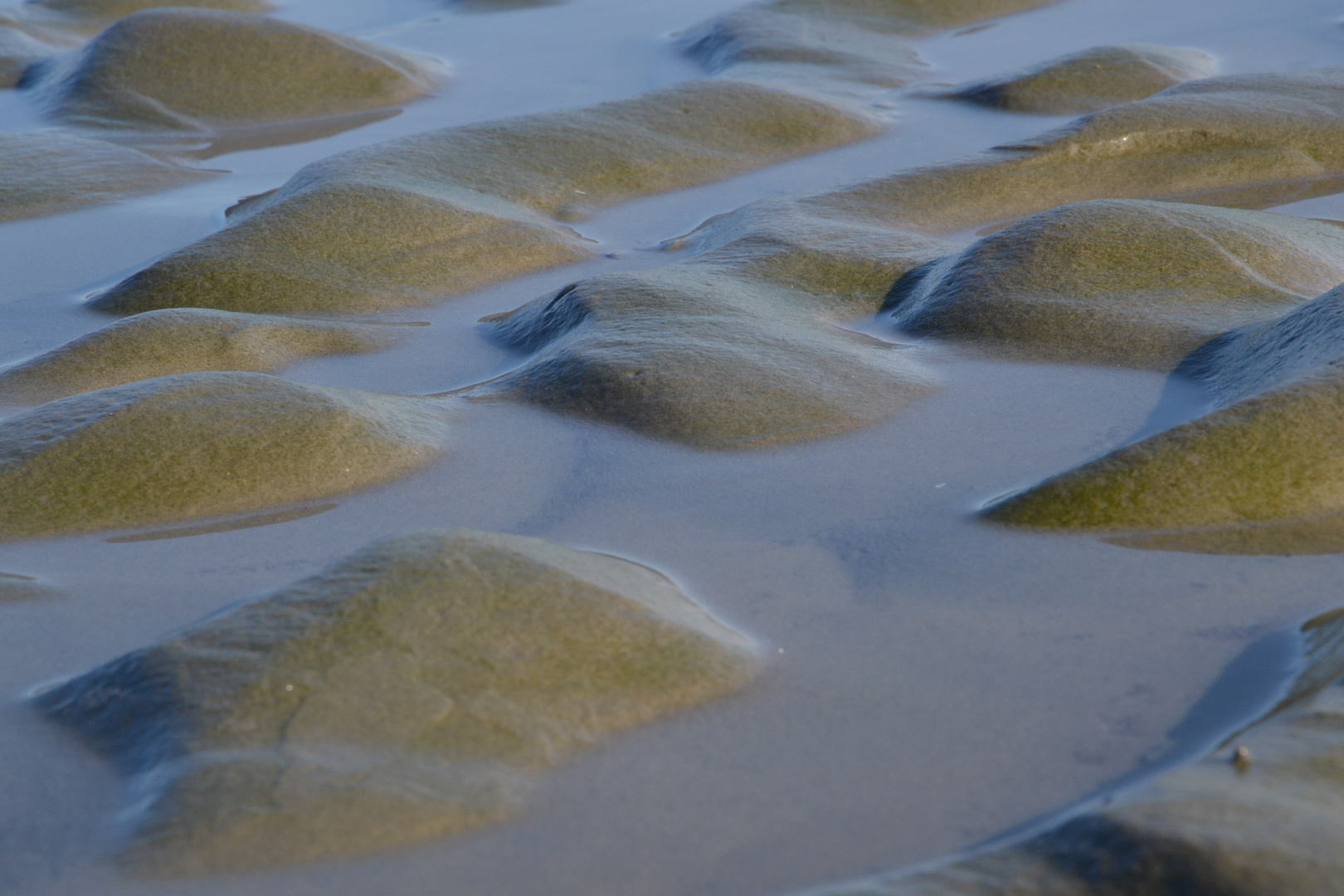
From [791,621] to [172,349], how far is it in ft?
8.61

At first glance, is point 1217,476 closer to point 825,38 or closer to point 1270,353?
point 1270,353

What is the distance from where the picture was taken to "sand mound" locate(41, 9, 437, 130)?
7.77 m

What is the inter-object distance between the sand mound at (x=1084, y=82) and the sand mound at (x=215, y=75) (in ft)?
11.9

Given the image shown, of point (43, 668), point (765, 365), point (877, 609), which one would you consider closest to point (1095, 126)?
point (765, 365)

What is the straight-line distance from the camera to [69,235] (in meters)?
6.03

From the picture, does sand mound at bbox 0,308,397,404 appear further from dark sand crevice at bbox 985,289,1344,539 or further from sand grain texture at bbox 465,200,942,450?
dark sand crevice at bbox 985,289,1344,539

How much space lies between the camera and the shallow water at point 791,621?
2.18m

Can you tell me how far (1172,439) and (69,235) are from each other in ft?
16.6

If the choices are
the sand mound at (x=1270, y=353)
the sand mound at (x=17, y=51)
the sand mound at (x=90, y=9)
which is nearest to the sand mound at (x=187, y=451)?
the sand mound at (x=1270, y=353)

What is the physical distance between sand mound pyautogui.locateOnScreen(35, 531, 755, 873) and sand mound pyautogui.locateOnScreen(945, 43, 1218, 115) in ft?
18.2

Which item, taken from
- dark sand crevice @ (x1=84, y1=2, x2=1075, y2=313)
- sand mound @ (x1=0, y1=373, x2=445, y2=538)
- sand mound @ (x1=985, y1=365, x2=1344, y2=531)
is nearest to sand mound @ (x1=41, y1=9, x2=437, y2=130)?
dark sand crevice @ (x1=84, y1=2, x2=1075, y2=313)

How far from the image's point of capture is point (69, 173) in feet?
21.8

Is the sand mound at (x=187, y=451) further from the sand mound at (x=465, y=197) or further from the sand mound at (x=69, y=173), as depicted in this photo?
the sand mound at (x=69, y=173)

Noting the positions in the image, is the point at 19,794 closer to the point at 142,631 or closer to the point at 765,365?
the point at 142,631
